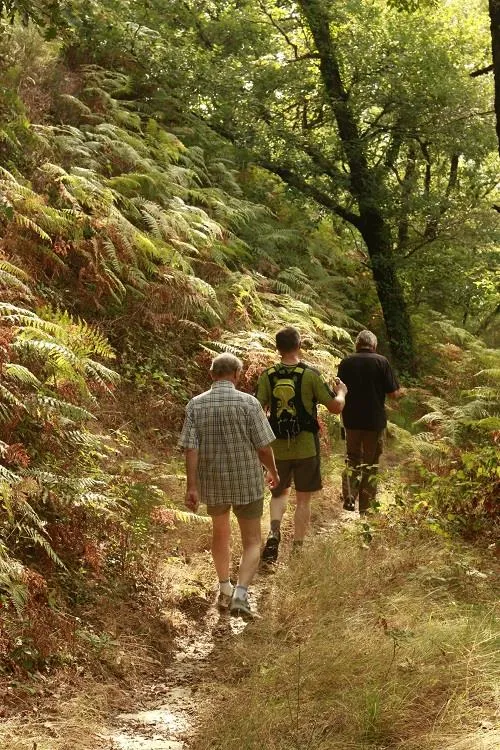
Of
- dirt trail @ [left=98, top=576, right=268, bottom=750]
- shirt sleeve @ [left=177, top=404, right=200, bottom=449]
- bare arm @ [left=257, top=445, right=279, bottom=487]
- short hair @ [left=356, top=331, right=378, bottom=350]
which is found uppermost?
short hair @ [left=356, top=331, right=378, bottom=350]

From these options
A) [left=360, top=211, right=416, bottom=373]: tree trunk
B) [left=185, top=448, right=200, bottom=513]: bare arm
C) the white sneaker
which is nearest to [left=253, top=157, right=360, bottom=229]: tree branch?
[left=360, top=211, right=416, bottom=373]: tree trunk

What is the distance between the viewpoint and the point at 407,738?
Result: 12.8ft

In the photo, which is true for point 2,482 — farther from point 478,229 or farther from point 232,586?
point 478,229

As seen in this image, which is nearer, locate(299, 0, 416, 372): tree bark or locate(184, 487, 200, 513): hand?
locate(184, 487, 200, 513): hand

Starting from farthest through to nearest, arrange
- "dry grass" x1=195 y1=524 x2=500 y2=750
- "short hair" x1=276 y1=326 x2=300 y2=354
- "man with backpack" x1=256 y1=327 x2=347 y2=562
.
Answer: "man with backpack" x1=256 y1=327 x2=347 y2=562
"short hair" x1=276 y1=326 x2=300 y2=354
"dry grass" x1=195 y1=524 x2=500 y2=750

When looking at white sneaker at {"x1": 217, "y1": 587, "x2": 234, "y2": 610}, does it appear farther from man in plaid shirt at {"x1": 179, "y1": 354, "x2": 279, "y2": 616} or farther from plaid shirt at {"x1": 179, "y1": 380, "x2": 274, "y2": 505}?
plaid shirt at {"x1": 179, "y1": 380, "x2": 274, "y2": 505}

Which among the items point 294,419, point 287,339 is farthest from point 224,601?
point 287,339

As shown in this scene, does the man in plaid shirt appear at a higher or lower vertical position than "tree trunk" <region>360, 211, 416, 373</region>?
lower

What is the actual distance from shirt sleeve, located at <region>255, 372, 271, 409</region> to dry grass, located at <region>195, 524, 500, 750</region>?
5.05 ft

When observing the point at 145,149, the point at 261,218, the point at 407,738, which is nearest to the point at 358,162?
the point at 261,218

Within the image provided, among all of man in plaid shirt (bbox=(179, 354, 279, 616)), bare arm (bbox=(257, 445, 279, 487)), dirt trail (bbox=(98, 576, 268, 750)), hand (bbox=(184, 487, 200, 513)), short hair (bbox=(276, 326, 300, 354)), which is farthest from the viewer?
short hair (bbox=(276, 326, 300, 354))

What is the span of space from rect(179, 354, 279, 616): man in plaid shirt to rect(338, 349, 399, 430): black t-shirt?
2.78 metres

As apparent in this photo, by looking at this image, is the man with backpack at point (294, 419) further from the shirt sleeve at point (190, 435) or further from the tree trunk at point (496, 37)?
the tree trunk at point (496, 37)

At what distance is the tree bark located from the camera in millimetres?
15344
